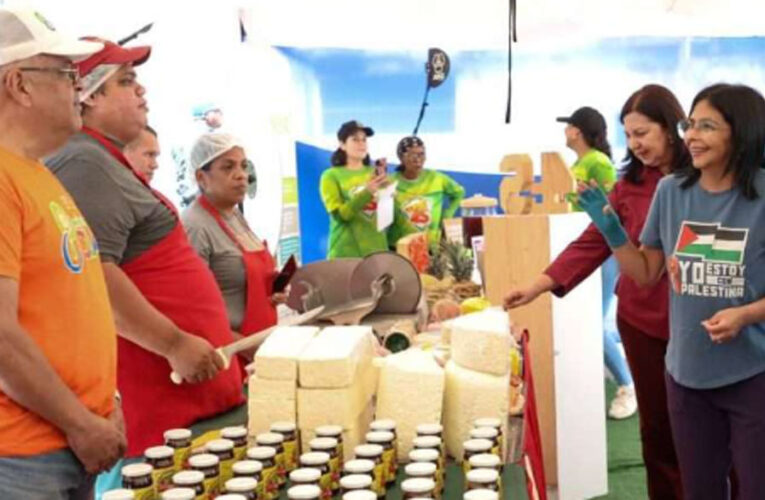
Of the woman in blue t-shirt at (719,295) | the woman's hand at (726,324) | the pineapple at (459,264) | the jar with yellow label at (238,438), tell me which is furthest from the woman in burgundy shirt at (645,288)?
the jar with yellow label at (238,438)

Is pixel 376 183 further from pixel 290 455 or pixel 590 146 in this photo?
pixel 290 455

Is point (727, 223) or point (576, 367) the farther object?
point (576, 367)

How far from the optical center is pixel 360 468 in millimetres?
1583

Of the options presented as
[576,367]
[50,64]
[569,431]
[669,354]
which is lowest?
[569,431]

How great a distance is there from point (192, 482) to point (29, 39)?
0.86 m

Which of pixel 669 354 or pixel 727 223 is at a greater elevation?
pixel 727 223

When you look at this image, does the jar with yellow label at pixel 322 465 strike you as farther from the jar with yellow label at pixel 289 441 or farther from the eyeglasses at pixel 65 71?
the eyeglasses at pixel 65 71

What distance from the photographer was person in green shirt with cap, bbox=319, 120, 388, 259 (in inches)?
224

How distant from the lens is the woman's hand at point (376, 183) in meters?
5.49

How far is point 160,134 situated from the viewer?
4.82 meters

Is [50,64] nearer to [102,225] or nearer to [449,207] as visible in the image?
[102,225]

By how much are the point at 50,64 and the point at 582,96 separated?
20.2 ft

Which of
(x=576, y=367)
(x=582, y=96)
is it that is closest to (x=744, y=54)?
(x=582, y=96)

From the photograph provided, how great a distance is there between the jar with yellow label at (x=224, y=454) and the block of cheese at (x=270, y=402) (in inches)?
5.1
